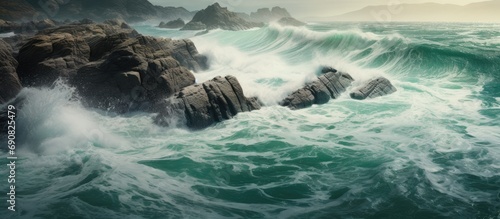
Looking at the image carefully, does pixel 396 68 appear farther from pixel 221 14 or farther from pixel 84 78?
pixel 221 14

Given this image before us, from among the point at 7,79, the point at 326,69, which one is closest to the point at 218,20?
the point at 326,69

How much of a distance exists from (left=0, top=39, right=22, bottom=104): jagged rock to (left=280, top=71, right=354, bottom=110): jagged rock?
11178mm

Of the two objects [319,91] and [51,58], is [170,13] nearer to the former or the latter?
[51,58]

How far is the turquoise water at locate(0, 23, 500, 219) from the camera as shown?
7.19 meters

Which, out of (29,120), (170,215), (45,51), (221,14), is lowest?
(170,215)

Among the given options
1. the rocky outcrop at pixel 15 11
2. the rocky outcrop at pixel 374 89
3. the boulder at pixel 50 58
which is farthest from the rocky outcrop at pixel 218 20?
the rocky outcrop at pixel 374 89

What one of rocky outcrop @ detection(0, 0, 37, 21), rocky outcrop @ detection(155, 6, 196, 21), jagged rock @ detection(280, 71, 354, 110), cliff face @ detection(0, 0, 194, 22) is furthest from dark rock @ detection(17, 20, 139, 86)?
rocky outcrop @ detection(155, 6, 196, 21)

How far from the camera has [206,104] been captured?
1283cm

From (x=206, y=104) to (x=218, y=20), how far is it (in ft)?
269

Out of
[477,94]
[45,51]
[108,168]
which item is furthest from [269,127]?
[477,94]

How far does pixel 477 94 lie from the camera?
58.5 feet

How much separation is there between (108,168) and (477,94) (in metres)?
18.6

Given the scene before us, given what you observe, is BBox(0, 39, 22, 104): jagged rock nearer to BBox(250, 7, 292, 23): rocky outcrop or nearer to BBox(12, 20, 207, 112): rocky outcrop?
BBox(12, 20, 207, 112): rocky outcrop

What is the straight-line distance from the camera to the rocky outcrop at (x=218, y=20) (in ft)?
289
